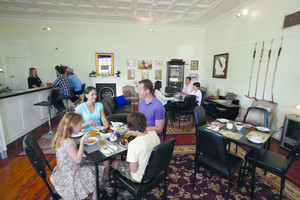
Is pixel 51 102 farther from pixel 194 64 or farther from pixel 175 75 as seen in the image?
pixel 194 64

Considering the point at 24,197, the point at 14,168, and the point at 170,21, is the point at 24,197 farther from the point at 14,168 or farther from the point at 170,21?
the point at 170,21

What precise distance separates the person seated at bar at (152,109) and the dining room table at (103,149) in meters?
0.53

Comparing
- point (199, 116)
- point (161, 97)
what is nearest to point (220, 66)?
point (161, 97)

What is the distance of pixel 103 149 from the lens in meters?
1.57

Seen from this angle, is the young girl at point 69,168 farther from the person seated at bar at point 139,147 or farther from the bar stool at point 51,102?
the bar stool at point 51,102

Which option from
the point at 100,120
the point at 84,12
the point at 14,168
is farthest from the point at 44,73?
the point at 100,120

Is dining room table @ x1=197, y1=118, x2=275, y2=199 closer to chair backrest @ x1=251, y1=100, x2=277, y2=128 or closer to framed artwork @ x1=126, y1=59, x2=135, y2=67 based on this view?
chair backrest @ x1=251, y1=100, x2=277, y2=128

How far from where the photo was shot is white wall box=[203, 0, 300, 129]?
3.34 meters

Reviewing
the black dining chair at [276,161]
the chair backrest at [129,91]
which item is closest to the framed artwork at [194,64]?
the chair backrest at [129,91]

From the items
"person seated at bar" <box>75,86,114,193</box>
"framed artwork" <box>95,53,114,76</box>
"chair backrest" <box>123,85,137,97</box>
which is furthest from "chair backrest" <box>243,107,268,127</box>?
"framed artwork" <box>95,53,114,76</box>

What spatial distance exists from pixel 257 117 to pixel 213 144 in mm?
1510

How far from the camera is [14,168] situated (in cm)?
252

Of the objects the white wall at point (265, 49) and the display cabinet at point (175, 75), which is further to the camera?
the display cabinet at point (175, 75)

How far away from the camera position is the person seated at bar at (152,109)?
7.02 ft
